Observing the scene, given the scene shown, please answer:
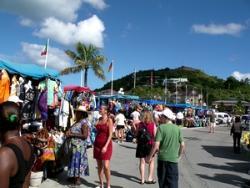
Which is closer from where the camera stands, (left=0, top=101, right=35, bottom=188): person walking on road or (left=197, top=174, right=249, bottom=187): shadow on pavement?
(left=0, top=101, right=35, bottom=188): person walking on road

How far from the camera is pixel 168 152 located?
7371 millimetres

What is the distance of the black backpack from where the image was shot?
10000mm

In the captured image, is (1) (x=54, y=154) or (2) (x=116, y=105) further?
(2) (x=116, y=105)

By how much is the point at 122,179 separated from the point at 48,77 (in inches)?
139

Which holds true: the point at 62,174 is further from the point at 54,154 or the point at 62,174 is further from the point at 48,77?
the point at 48,77

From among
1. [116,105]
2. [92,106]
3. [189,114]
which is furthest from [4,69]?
[189,114]

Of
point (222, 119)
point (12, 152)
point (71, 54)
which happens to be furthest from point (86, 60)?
point (12, 152)

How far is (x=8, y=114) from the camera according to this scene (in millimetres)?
2951

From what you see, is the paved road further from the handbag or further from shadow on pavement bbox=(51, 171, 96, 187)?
the handbag

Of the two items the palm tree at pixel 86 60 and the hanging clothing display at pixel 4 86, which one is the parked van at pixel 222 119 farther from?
the hanging clothing display at pixel 4 86

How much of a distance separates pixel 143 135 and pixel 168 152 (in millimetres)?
2664

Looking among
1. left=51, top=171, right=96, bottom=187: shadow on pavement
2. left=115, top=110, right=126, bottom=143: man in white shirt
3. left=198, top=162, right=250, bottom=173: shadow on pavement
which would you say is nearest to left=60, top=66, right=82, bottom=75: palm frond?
left=115, top=110, right=126, bottom=143: man in white shirt

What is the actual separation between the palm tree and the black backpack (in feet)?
119

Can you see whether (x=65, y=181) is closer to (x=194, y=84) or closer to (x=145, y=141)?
(x=145, y=141)
